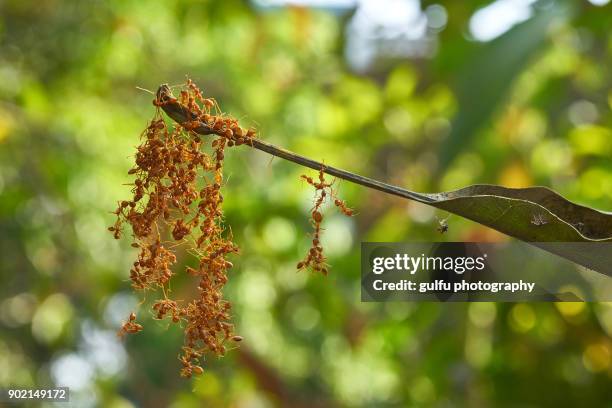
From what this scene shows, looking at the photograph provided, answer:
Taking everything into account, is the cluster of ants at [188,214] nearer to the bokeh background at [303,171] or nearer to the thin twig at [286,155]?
the thin twig at [286,155]

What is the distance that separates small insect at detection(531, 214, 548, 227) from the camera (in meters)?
0.37

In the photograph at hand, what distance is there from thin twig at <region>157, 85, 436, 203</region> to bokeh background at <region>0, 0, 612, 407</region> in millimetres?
518

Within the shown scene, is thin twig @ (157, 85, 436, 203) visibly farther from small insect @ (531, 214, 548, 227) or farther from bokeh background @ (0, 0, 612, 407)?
→ bokeh background @ (0, 0, 612, 407)

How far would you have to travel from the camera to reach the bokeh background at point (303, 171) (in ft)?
4.30

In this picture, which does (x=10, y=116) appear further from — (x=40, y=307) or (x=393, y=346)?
(x=393, y=346)

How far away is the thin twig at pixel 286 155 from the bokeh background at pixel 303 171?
518 millimetres

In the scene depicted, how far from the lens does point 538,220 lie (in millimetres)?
369

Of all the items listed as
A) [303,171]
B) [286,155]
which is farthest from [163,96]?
[303,171]

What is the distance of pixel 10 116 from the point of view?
162 cm

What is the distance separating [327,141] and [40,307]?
86 centimetres

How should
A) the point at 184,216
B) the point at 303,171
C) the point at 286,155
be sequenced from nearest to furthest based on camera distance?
the point at 286,155, the point at 184,216, the point at 303,171

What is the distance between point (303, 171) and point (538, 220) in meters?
1.30

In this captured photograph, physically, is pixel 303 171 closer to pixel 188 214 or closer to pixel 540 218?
pixel 188 214

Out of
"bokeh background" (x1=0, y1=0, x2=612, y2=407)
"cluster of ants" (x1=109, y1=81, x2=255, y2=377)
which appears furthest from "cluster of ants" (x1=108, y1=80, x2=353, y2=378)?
"bokeh background" (x1=0, y1=0, x2=612, y2=407)
